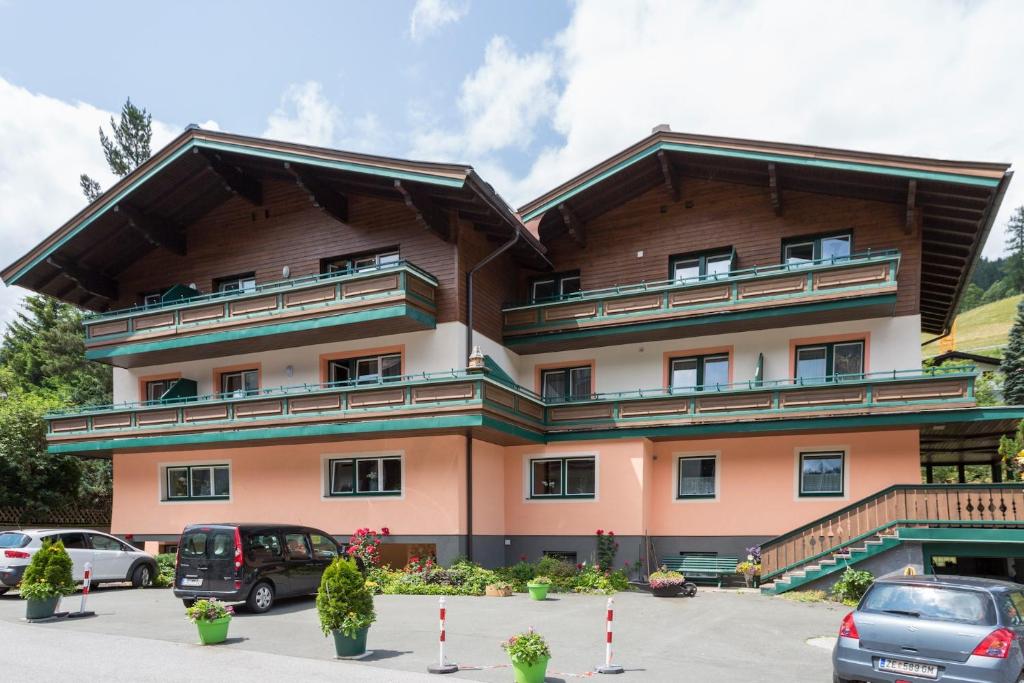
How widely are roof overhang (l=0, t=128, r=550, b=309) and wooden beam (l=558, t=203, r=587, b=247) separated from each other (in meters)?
1.15

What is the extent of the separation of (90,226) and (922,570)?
26767 mm

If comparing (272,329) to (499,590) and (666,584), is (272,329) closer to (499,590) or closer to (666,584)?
(499,590)

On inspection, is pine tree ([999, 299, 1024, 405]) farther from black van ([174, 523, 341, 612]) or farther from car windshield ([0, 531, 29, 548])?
car windshield ([0, 531, 29, 548])

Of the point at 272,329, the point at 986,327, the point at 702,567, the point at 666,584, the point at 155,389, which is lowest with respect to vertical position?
the point at 702,567

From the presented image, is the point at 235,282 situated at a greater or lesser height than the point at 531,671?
greater

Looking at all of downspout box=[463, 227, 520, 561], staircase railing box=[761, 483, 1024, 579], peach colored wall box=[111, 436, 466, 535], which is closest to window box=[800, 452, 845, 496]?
staircase railing box=[761, 483, 1024, 579]

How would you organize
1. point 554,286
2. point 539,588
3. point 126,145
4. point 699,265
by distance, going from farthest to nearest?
point 126,145
point 554,286
point 699,265
point 539,588

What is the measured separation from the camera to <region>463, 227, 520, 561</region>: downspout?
2170 cm

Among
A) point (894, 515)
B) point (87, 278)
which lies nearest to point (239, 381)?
point (87, 278)

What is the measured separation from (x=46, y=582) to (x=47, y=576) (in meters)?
0.13

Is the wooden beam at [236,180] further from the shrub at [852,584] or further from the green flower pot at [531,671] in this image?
the shrub at [852,584]

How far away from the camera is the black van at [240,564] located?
16.0m

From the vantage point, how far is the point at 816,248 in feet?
76.6

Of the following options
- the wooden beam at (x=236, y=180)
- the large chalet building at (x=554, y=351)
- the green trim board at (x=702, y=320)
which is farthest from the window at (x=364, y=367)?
the wooden beam at (x=236, y=180)
